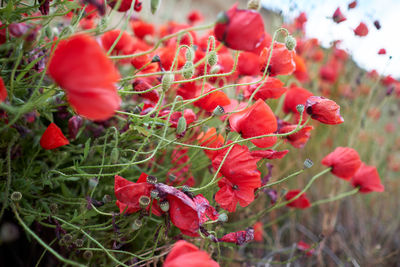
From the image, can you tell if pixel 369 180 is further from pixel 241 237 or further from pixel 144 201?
pixel 144 201

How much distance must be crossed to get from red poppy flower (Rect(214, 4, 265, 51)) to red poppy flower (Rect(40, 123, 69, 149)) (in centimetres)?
31

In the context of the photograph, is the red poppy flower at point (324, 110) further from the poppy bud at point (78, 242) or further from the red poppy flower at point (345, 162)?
the poppy bud at point (78, 242)

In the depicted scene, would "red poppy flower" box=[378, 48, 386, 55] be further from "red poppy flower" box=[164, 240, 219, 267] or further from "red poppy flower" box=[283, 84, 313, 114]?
"red poppy flower" box=[164, 240, 219, 267]

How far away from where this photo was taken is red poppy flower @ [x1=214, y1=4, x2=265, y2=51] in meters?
0.40

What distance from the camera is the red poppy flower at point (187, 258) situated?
1.31 feet

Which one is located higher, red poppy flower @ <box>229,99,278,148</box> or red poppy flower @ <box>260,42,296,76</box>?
red poppy flower @ <box>260,42,296,76</box>

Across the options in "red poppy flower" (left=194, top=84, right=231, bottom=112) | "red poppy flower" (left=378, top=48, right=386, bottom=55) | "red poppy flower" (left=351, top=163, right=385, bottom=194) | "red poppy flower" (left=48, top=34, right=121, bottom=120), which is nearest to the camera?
"red poppy flower" (left=48, top=34, right=121, bottom=120)

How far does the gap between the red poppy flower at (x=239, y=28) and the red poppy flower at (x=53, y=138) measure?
0.31 meters

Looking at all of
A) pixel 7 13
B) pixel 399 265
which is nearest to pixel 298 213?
pixel 399 265

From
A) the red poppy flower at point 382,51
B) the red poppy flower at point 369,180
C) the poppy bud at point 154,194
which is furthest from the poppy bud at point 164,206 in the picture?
the red poppy flower at point 382,51

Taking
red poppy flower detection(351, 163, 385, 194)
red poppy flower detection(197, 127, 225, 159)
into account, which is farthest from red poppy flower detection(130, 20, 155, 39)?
red poppy flower detection(351, 163, 385, 194)

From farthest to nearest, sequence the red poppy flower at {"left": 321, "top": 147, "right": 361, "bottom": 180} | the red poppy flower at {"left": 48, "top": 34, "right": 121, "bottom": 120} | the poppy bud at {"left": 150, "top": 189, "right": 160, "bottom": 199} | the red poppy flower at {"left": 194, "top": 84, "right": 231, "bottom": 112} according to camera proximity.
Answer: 1. the red poppy flower at {"left": 321, "top": 147, "right": 361, "bottom": 180}
2. the red poppy flower at {"left": 194, "top": 84, "right": 231, "bottom": 112}
3. the poppy bud at {"left": 150, "top": 189, "right": 160, "bottom": 199}
4. the red poppy flower at {"left": 48, "top": 34, "right": 121, "bottom": 120}

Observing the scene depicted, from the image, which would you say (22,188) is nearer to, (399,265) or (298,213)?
(298,213)

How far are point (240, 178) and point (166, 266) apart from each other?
215mm
